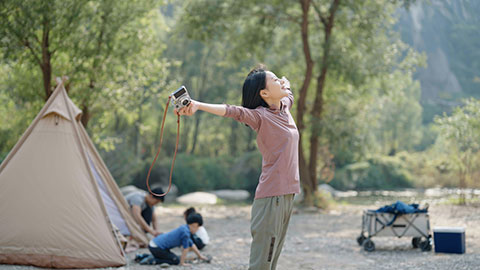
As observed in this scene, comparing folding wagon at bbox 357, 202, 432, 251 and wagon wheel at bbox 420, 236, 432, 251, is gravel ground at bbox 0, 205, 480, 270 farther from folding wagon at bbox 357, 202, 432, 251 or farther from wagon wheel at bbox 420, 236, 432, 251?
folding wagon at bbox 357, 202, 432, 251

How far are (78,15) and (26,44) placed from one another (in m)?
1.08

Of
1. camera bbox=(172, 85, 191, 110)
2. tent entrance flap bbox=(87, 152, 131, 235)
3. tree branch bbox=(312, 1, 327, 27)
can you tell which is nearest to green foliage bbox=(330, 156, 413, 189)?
tree branch bbox=(312, 1, 327, 27)

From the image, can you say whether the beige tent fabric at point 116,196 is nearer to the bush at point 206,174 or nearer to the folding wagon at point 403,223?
the folding wagon at point 403,223

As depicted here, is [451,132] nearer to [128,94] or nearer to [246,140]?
[128,94]

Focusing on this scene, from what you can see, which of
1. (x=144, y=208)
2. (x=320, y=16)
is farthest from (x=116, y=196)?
(x=320, y=16)

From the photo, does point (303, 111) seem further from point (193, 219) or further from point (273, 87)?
point (273, 87)

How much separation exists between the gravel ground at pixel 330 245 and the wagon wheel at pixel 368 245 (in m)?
0.07

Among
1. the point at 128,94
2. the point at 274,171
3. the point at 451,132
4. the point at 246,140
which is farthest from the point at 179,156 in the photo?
the point at 274,171

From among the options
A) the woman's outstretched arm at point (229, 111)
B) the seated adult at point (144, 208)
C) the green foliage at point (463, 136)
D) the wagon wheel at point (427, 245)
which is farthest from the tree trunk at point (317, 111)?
the woman's outstretched arm at point (229, 111)

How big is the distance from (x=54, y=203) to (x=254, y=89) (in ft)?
11.0

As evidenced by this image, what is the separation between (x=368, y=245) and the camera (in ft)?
22.5

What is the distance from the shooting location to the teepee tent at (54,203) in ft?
17.7

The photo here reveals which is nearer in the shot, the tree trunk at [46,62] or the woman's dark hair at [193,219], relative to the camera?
the woman's dark hair at [193,219]

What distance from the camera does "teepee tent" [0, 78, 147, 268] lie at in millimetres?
5391
